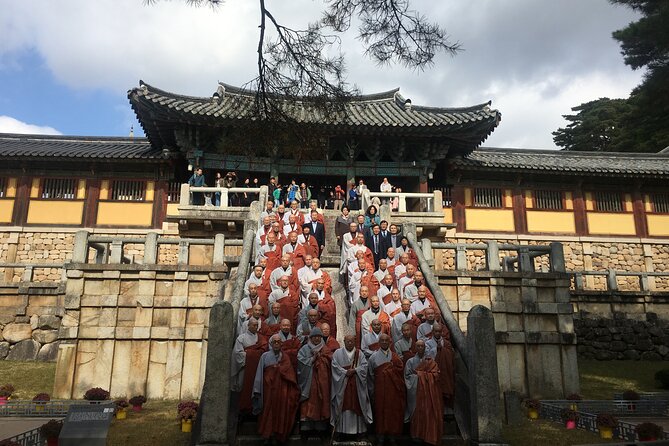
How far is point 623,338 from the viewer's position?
49.7ft

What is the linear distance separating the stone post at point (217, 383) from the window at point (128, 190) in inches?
484

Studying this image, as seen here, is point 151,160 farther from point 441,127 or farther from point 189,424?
point 189,424

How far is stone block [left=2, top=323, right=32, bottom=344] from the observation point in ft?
45.8

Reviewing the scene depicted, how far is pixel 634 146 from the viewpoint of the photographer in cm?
3272

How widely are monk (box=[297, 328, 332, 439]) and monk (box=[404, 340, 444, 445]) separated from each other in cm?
111

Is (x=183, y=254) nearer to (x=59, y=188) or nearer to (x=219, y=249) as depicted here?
(x=219, y=249)

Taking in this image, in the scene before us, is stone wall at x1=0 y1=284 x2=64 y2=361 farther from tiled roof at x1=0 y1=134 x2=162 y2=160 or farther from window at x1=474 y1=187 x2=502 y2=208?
window at x1=474 y1=187 x2=502 y2=208

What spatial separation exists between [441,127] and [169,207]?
379 inches

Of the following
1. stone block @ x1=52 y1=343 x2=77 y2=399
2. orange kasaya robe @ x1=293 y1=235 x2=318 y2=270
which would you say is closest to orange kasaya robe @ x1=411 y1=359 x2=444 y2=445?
orange kasaya robe @ x1=293 y1=235 x2=318 y2=270

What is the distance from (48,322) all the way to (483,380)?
12297 millimetres

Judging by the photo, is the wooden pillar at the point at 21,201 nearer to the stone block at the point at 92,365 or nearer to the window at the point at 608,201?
the stone block at the point at 92,365

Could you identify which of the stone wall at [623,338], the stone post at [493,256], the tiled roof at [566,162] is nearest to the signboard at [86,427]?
the stone post at [493,256]

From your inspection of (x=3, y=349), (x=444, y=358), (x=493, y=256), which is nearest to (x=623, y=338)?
(x=493, y=256)

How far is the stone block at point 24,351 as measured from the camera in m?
13.9
